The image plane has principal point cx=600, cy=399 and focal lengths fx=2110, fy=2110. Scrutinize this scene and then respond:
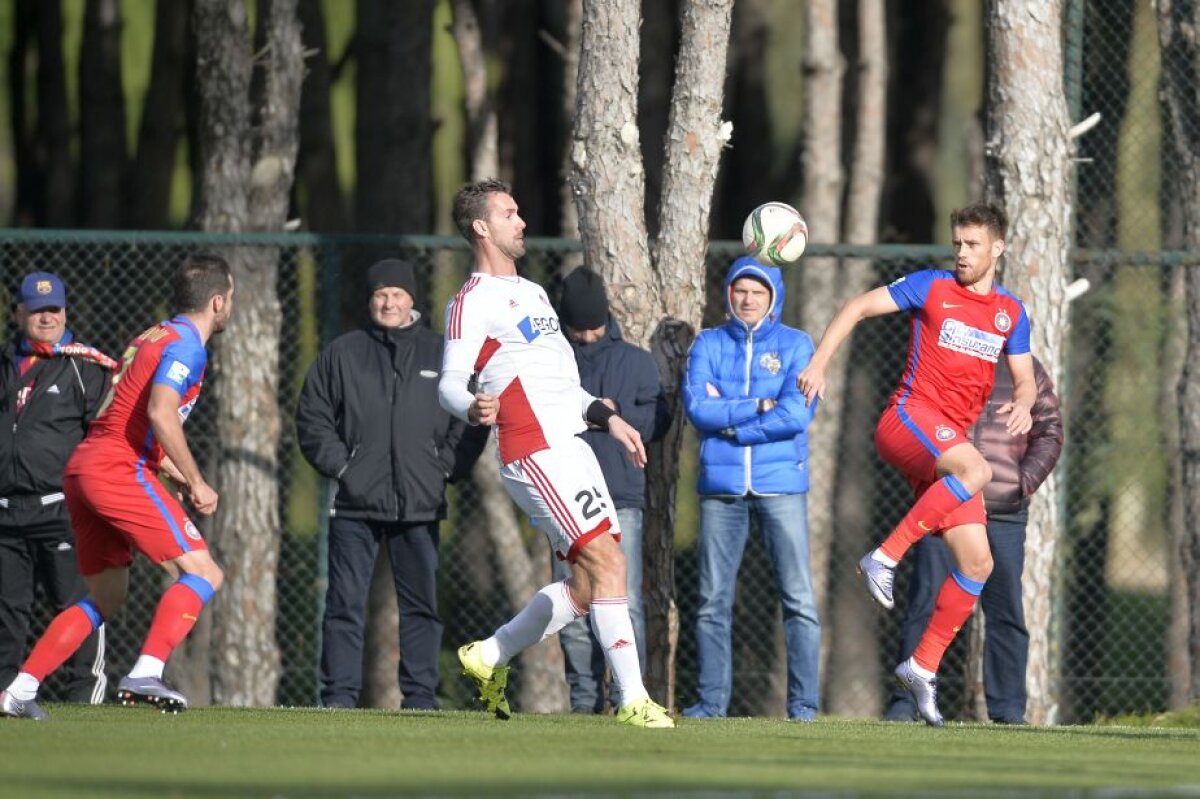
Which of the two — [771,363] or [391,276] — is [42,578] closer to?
[391,276]

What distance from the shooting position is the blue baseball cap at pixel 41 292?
1096 cm

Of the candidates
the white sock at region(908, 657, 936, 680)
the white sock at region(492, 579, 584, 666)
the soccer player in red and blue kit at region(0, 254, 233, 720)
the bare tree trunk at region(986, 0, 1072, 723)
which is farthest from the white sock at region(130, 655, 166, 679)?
the bare tree trunk at region(986, 0, 1072, 723)

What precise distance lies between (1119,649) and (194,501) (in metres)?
7.96

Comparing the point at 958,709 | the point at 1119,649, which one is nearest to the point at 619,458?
the point at 958,709

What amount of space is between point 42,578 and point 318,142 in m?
6.59

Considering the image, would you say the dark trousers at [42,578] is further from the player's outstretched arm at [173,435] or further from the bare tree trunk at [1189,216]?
the bare tree trunk at [1189,216]

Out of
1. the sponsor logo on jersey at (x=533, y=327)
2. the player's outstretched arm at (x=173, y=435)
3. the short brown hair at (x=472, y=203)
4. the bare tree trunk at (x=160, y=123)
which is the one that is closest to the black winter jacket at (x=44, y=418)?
the player's outstretched arm at (x=173, y=435)

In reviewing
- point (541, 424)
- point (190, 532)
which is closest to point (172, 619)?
point (190, 532)

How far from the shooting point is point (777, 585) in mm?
10656

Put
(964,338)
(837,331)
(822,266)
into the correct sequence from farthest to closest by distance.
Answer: (822,266) → (964,338) → (837,331)

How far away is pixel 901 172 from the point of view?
1770 cm

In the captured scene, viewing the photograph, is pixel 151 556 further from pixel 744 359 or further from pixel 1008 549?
pixel 1008 549

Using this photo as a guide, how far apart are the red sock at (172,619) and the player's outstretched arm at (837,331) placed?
279cm

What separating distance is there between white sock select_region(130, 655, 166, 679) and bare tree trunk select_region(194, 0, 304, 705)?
4.25 meters
